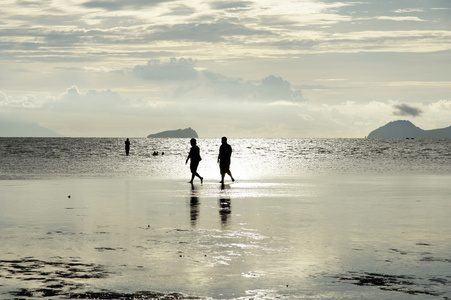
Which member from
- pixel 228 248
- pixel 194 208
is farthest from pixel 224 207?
pixel 228 248

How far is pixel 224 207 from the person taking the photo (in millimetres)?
16219

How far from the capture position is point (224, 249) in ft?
32.0

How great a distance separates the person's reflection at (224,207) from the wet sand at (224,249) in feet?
0.09

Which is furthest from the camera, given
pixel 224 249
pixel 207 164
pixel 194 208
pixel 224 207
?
pixel 207 164

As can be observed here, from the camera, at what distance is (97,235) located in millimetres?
11227

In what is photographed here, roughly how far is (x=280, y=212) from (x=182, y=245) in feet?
17.8

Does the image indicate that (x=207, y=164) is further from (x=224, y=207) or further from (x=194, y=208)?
(x=194, y=208)

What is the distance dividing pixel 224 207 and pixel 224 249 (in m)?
6.48

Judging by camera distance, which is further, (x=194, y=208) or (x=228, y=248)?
(x=194, y=208)

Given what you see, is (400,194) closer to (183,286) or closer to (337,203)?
(337,203)

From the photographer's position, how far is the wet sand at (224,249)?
23.6 ft

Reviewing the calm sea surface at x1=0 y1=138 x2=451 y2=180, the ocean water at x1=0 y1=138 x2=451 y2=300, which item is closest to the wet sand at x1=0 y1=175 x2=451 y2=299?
the ocean water at x1=0 y1=138 x2=451 y2=300

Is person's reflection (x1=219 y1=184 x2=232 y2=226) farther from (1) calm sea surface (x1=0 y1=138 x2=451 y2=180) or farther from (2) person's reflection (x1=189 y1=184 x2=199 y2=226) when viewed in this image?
(1) calm sea surface (x1=0 y1=138 x2=451 y2=180)

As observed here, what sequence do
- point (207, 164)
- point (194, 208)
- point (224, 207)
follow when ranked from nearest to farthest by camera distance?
point (194, 208) → point (224, 207) → point (207, 164)
